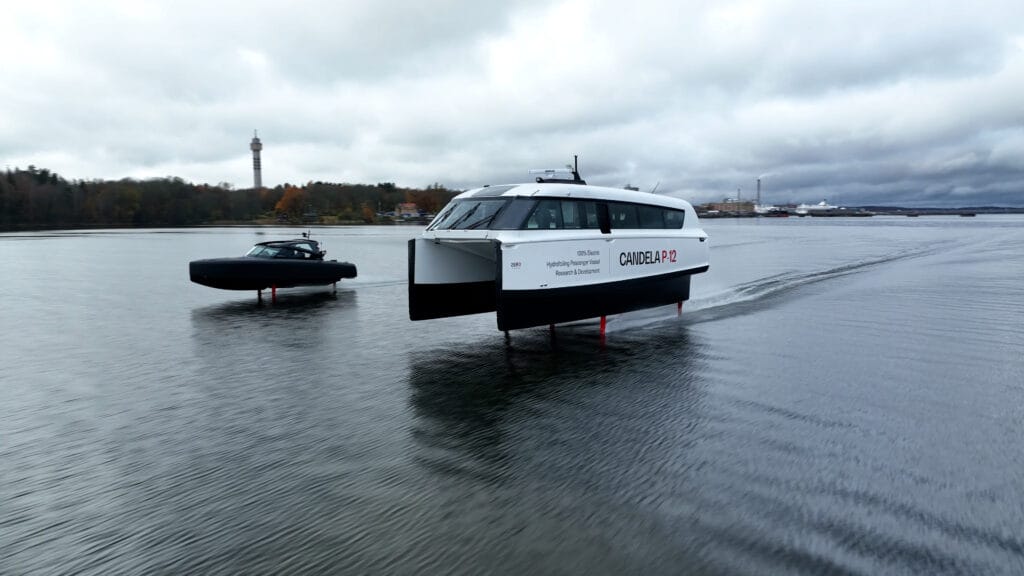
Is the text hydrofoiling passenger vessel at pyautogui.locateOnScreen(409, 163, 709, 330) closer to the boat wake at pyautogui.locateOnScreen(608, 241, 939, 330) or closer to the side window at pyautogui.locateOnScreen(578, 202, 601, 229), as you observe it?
the side window at pyautogui.locateOnScreen(578, 202, 601, 229)

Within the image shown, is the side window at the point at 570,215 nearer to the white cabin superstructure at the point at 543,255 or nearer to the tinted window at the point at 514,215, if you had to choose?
the white cabin superstructure at the point at 543,255

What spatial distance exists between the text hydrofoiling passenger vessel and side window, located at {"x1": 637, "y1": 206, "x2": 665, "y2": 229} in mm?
23

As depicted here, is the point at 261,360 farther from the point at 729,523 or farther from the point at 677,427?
the point at 729,523

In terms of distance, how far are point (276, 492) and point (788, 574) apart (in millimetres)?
3806

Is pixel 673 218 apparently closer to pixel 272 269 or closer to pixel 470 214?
pixel 470 214

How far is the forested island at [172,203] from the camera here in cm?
10723

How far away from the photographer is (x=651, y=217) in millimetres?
13086

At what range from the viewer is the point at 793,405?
7496 millimetres

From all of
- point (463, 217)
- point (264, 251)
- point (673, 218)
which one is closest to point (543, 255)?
point (463, 217)

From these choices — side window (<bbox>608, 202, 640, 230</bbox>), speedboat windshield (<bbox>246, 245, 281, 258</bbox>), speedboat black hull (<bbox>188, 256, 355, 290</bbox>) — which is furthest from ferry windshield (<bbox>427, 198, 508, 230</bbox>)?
speedboat windshield (<bbox>246, 245, 281, 258</bbox>)

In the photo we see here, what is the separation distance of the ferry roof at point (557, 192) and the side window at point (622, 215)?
11 cm

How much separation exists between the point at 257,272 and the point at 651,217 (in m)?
9.74

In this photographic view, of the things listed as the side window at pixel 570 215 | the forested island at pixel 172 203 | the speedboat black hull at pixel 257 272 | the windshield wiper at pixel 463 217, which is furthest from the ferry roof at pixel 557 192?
the forested island at pixel 172 203

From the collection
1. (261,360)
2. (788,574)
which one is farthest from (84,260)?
(788,574)
